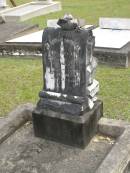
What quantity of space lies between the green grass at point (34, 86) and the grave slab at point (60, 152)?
97 centimetres

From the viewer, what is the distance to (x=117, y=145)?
387cm

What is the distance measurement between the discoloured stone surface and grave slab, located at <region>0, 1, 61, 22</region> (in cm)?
801

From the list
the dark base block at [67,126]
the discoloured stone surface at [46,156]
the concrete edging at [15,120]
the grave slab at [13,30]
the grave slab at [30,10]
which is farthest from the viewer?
the grave slab at [30,10]

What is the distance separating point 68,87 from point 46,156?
2.63ft

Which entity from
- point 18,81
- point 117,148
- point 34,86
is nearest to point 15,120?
point 117,148

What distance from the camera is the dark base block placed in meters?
4.06

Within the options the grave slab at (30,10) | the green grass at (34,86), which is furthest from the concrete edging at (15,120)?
the grave slab at (30,10)

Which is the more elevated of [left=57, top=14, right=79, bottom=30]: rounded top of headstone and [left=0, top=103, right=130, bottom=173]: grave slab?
[left=57, top=14, right=79, bottom=30]: rounded top of headstone

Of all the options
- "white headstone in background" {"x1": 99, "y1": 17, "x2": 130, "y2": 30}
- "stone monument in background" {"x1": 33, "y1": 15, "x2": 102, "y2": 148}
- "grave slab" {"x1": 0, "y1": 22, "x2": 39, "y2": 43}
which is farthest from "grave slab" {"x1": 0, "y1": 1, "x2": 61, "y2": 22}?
"stone monument in background" {"x1": 33, "y1": 15, "x2": 102, "y2": 148}

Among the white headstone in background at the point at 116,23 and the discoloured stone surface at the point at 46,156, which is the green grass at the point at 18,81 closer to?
the discoloured stone surface at the point at 46,156

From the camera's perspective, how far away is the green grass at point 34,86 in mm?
5609

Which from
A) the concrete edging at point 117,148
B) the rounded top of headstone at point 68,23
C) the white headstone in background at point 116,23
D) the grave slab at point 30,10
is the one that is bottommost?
the grave slab at point 30,10

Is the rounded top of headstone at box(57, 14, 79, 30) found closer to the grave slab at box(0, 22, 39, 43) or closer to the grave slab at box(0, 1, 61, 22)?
the grave slab at box(0, 22, 39, 43)

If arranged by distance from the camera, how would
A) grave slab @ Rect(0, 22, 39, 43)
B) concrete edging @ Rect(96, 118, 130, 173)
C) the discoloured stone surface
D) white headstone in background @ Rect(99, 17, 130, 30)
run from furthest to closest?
grave slab @ Rect(0, 22, 39, 43), white headstone in background @ Rect(99, 17, 130, 30), the discoloured stone surface, concrete edging @ Rect(96, 118, 130, 173)
